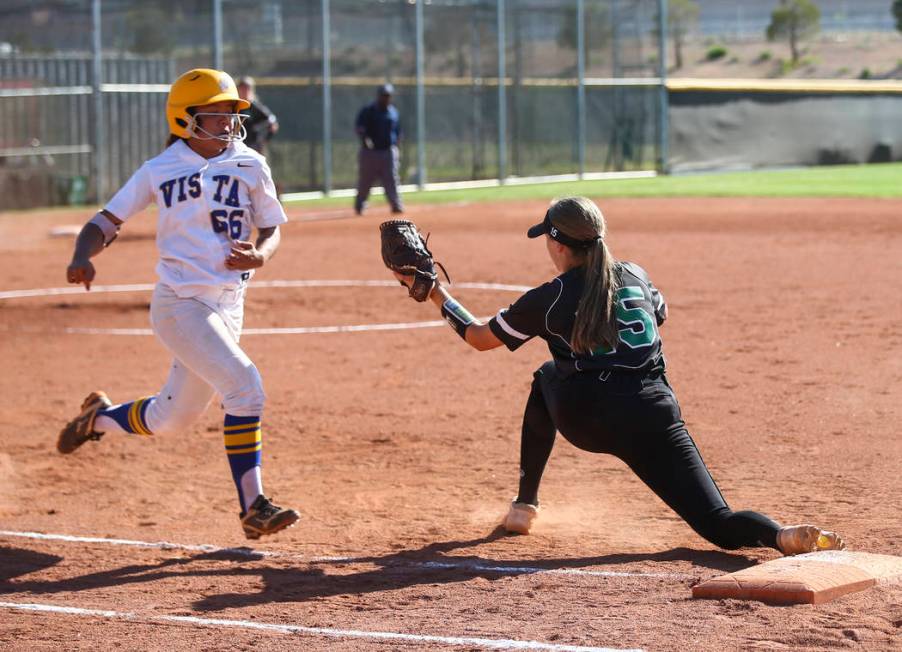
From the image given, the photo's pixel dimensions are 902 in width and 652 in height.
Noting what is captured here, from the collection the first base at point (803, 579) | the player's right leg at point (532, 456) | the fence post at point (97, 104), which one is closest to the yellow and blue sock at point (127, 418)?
the player's right leg at point (532, 456)

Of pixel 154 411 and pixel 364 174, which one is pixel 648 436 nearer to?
pixel 154 411

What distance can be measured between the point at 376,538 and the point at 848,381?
4366mm

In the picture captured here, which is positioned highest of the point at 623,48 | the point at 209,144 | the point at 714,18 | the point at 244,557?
the point at 714,18

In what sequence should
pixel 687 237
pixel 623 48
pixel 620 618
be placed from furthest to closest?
pixel 623 48 < pixel 687 237 < pixel 620 618

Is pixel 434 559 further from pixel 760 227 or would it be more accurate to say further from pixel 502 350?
pixel 760 227

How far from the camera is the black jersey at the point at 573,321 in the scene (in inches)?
226

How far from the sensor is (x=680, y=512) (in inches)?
224

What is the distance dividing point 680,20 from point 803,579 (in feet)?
229

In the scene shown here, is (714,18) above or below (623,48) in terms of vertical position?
above

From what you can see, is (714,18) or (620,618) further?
(714,18)

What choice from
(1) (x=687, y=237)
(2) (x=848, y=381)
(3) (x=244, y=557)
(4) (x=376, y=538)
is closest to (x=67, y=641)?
(3) (x=244, y=557)

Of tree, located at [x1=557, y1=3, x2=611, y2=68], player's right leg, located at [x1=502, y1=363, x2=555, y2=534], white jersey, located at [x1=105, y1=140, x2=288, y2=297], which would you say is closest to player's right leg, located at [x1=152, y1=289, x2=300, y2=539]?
white jersey, located at [x1=105, y1=140, x2=288, y2=297]

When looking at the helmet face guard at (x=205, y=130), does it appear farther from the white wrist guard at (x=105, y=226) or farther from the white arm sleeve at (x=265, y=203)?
the white wrist guard at (x=105, y=226)

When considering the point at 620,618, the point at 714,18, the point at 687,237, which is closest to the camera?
the point at 620,618
